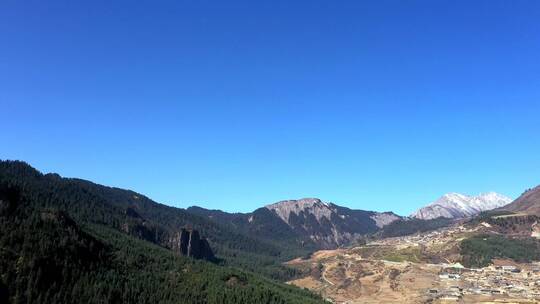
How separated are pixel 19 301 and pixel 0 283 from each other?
10335mm

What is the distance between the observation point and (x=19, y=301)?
199125mm

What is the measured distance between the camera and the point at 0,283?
655 feet
